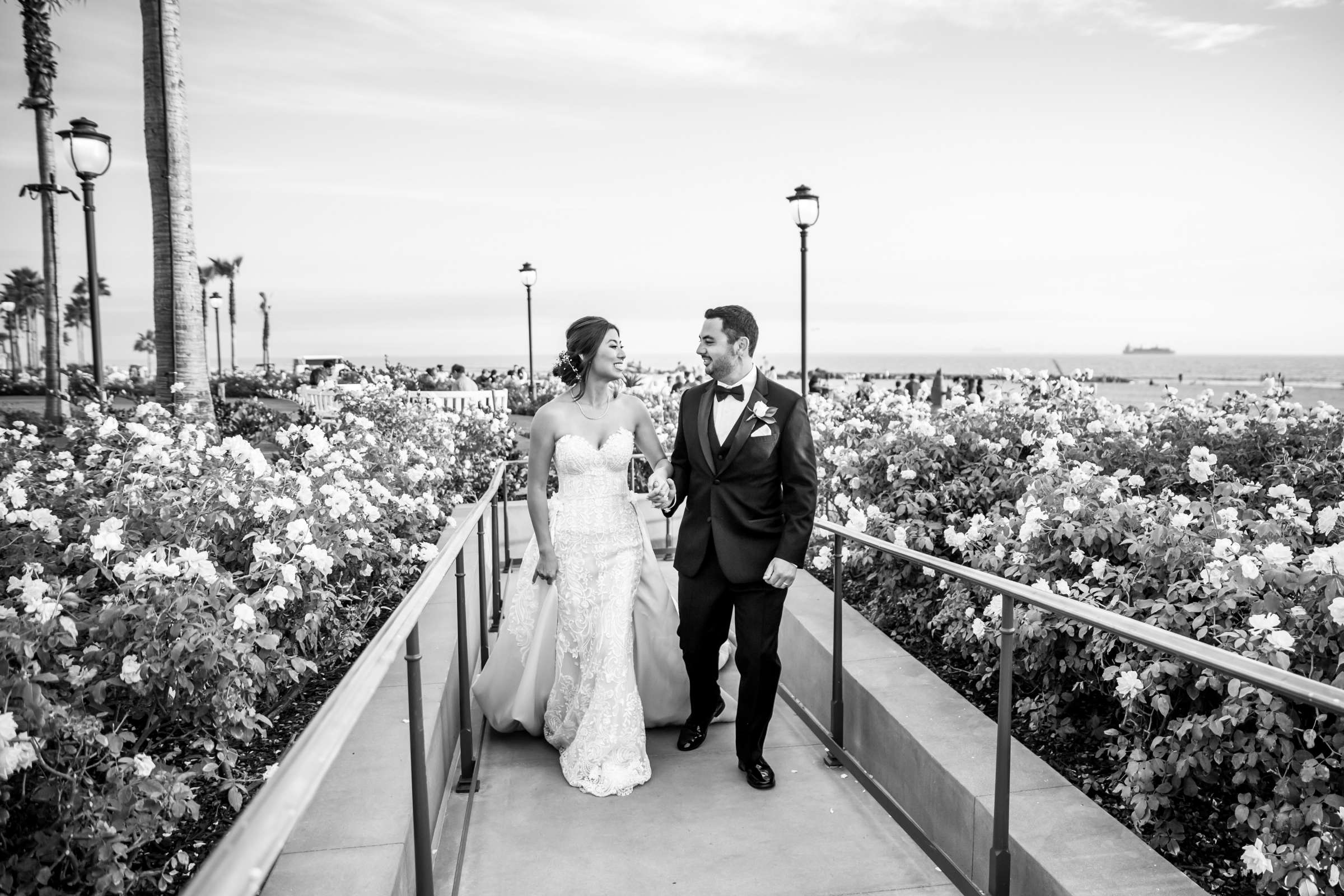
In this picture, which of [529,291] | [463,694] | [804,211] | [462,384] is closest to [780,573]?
[463,694]

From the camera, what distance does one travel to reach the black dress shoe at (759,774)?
141 inches

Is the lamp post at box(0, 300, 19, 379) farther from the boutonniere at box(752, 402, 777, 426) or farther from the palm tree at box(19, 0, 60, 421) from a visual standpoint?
the boutonniere at box(752, 402, 777, 426)

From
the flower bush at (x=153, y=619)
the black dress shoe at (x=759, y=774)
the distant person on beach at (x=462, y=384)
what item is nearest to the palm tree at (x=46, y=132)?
the distant person on beach at (x=462, y=384)

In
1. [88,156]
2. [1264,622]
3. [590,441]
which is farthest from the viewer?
[88,156]

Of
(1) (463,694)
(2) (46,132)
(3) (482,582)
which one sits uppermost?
(2) (46,132)

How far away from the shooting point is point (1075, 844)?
8.01 feet

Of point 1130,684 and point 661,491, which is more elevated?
point 661,491

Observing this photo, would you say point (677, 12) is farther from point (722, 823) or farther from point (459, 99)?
point (722, 823)

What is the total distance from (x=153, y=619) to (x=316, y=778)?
195 cm

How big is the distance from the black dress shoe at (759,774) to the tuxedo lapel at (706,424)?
1.26 m

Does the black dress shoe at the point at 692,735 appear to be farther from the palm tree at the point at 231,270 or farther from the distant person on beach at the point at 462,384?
the palm tree at the point at 231,270

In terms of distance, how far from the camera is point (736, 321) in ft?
11.6

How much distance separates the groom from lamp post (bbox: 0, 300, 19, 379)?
97.0 feet

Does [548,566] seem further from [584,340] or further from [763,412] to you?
[763,412]
